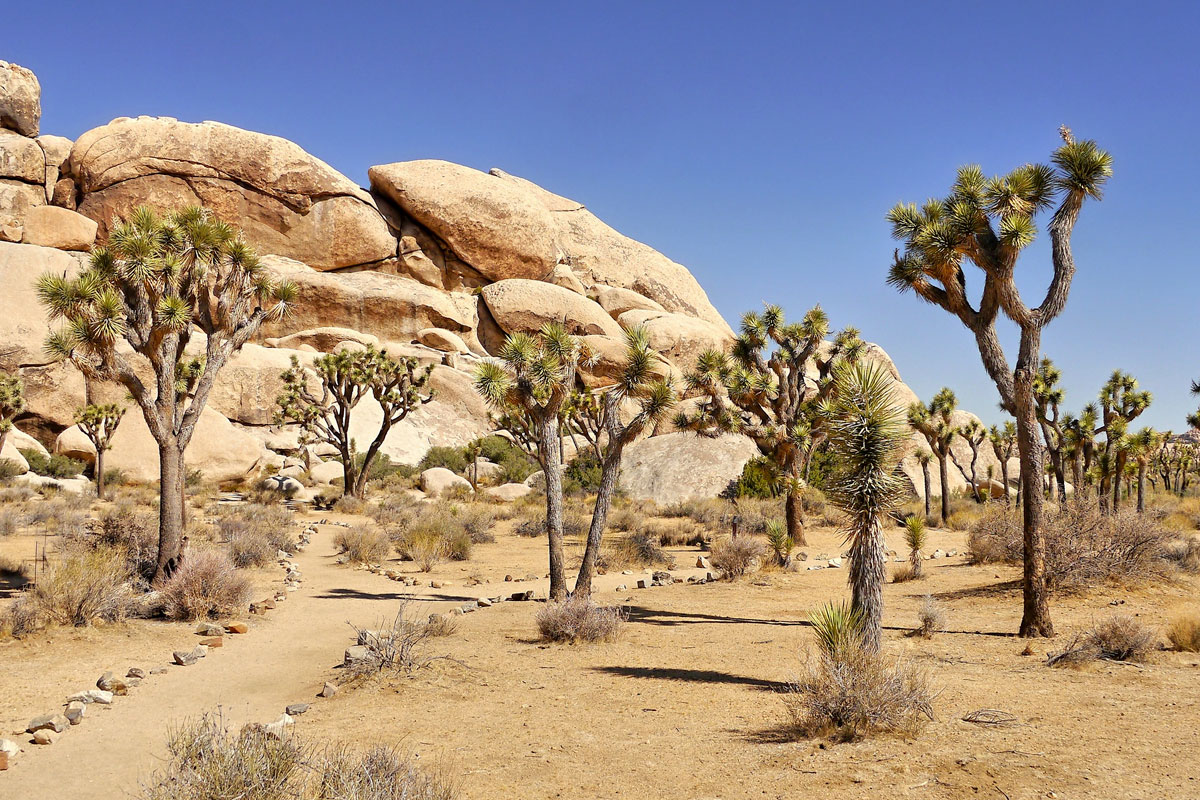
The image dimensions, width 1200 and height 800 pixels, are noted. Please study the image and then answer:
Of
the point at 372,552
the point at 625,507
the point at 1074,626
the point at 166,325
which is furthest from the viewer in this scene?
the point at 625,507

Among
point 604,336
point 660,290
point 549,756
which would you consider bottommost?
point 549,756

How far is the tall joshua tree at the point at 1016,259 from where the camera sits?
32.9ft

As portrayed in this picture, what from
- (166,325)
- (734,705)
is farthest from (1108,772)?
(166,325)

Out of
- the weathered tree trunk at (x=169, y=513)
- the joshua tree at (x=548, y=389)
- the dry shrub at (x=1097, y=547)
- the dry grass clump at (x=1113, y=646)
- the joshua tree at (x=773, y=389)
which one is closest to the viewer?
the dry grass clump at (x=1113, y=646)

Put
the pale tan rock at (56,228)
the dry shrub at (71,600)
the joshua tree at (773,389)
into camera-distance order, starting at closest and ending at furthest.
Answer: the dry shrub at (71,600), the joshua tree at (773,389), the pale tan rock at (56,228)

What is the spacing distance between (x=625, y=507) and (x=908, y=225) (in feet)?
67.8

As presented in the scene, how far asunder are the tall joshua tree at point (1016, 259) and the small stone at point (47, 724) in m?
10.4

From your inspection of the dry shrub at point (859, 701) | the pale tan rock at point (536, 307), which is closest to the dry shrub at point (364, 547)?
the dry shrub at point (859, 701)

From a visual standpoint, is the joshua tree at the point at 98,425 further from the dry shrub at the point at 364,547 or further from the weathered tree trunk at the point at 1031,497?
the weathered tree trunk at the point at 1031,497

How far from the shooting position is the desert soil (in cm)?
542

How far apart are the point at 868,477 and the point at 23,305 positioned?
44.1 metres

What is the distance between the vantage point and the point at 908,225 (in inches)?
452

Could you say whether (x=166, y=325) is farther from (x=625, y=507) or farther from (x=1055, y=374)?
(x=1055, y=374)

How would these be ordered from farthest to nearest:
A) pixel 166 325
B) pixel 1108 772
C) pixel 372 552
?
pixel 372 552, pixel 166 325, pixel 1108 772
